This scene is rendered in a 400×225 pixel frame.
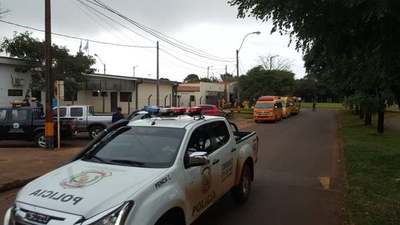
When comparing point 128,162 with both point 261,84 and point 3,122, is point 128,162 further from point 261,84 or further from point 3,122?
point 261,84

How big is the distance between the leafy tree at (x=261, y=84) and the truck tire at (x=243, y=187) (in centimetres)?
6825

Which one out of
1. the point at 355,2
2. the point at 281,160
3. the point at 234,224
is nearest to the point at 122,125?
the point at 234,224

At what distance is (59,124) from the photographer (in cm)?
1941

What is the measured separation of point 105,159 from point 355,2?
3.68m

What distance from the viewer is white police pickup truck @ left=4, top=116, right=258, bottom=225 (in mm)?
4793

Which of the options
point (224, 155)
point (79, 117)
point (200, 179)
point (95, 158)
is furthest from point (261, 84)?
point (95, 158)

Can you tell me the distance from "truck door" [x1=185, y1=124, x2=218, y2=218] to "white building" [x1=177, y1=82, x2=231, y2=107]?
5995 centimetres

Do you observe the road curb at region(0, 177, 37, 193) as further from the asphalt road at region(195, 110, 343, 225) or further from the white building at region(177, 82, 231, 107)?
the white building at region(177, 82, 231, 107)

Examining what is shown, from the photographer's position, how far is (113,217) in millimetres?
4680

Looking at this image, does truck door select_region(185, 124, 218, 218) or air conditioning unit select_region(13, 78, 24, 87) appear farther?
air conditioning unit select_region(13, 78, 24, 87)

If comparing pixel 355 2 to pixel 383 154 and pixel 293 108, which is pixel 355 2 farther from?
pixel 293 108

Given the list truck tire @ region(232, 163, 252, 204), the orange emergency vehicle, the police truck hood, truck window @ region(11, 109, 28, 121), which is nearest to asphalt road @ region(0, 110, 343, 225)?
truck tire @ region(232, 163, 252, 204)

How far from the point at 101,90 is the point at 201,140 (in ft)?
141

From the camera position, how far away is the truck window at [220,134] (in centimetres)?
789
